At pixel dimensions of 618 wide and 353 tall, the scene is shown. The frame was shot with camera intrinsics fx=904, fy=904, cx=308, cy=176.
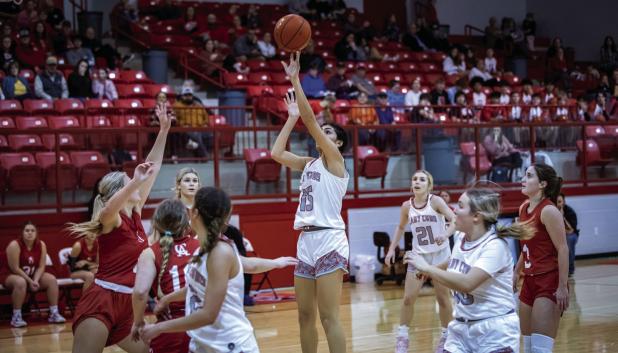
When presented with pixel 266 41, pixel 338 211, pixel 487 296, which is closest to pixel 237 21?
pixel 266 41

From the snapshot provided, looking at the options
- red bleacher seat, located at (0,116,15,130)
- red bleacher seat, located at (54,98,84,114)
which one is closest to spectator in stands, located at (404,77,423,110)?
red bleacher seat, located at (54,98,84,114)

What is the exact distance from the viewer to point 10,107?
598 inches

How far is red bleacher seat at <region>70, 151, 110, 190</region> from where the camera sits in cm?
1296

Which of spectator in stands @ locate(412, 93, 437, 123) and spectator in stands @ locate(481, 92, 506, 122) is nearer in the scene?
spectator in stands @ locate(412, 93, 437, 123)

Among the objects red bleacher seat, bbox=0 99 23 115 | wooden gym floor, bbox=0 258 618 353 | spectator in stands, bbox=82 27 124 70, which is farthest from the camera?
spectator in stands, bbox=82 27 124 70

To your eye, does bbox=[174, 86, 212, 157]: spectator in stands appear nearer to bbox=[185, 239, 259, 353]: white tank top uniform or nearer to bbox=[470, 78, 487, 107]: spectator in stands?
bbox=[470, 78, 487, 107]: spectator in stands

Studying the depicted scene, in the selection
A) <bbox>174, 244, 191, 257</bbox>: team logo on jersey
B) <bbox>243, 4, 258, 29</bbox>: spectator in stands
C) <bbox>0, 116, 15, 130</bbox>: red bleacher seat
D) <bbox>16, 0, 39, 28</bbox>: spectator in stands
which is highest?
<bbox>243, 4, 258, 29</bbox>: spectator in stands

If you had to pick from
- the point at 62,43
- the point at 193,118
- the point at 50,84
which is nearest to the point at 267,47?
the point at 62,43

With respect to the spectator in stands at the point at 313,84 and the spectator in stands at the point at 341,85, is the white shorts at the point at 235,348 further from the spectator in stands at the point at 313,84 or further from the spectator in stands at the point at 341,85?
the spectator in stands at the point at 341,85

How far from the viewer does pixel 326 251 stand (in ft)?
22.0

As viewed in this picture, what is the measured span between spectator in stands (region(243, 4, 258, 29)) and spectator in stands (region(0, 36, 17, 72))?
6.26 m

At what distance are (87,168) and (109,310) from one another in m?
7.49

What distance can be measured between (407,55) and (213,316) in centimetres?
1985

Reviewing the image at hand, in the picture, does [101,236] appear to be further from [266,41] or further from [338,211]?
[266,41]
